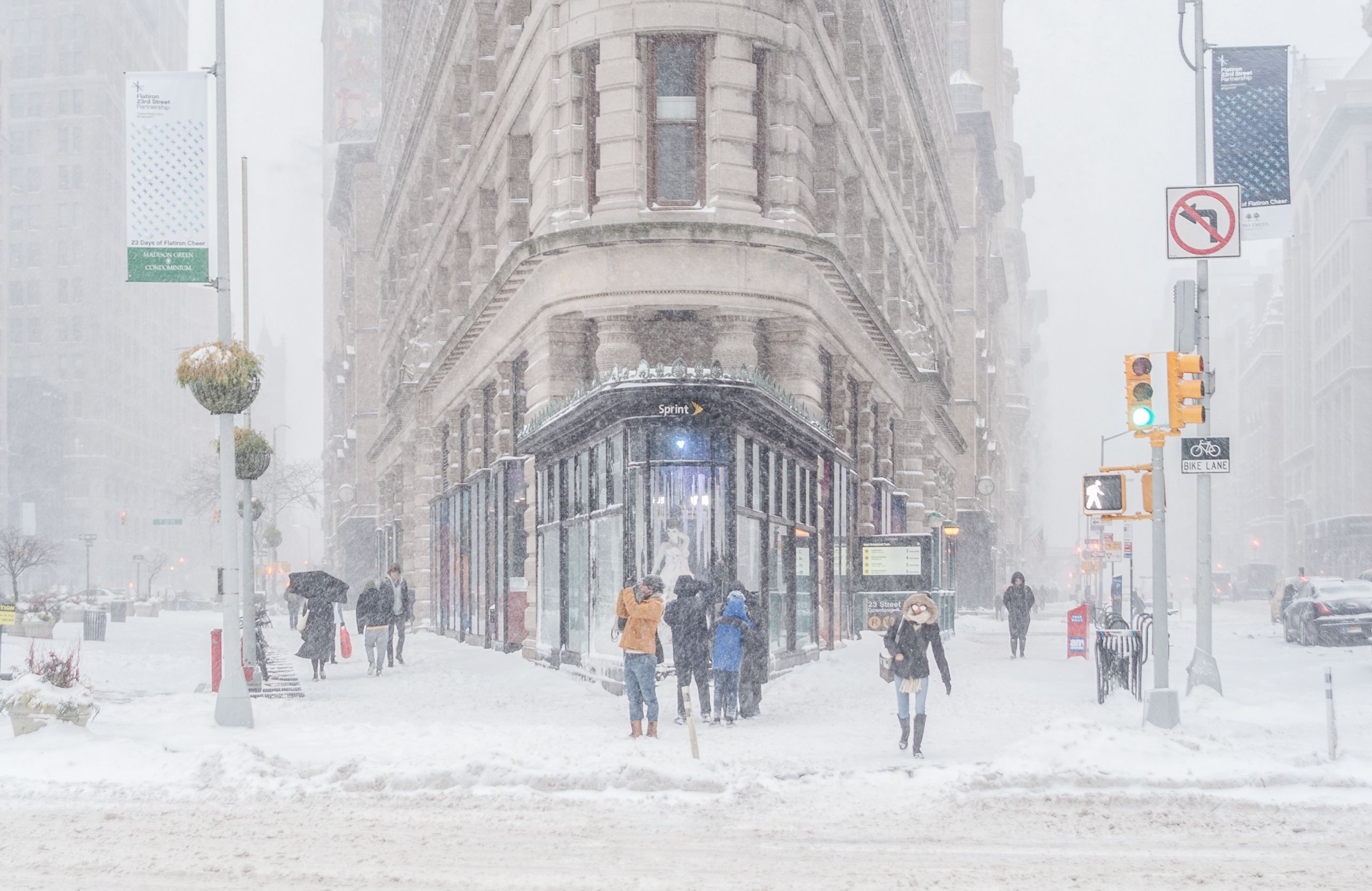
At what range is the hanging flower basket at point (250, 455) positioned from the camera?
1022 inches

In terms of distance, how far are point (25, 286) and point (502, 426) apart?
14539 cm

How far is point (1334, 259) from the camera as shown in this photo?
5586 inches

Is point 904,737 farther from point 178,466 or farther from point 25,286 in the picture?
point 178,466

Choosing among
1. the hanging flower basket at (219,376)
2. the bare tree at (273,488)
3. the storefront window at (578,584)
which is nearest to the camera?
the hanging flower basket at (219,376)

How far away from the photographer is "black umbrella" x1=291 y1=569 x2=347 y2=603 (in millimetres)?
25828

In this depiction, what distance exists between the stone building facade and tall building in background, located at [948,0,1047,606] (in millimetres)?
30598

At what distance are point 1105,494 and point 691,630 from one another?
5.27 m

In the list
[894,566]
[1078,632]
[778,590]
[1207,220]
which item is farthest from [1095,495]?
[1078,632]

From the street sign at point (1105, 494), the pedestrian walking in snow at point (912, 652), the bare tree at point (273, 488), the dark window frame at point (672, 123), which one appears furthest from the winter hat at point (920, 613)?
the bare tree at point (273, 488)

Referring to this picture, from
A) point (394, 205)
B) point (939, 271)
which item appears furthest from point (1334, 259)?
point (394, 205)

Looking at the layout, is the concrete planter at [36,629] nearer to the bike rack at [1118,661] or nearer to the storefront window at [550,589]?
the storefront window at [550,589]

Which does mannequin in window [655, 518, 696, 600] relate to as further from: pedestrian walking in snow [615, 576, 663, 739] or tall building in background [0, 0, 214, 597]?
tall building in background [0, 0, 214, 597]

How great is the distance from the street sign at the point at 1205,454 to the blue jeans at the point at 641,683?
7503mm

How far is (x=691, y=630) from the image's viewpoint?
701 inches
